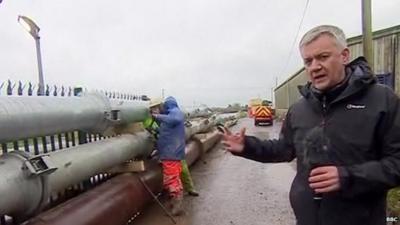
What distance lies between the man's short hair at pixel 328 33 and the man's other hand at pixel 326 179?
0.72 m

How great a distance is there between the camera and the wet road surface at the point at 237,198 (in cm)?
657

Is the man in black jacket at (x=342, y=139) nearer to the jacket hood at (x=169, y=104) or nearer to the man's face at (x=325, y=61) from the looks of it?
the man's face at (x=325, y=61)

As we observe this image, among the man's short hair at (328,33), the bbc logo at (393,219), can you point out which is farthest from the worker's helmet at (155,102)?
the man's short hair at (328,33)

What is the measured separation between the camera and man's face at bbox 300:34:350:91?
2.41 metres

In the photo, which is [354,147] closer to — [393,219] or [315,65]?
[315,65]

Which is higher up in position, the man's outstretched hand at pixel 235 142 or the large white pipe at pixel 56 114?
the large white pipe at pixel 56 114

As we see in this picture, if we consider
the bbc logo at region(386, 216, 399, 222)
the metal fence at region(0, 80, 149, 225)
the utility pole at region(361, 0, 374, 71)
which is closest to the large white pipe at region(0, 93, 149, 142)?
the metal fence at region(0, 80, 149, 225)

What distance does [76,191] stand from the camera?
560cm

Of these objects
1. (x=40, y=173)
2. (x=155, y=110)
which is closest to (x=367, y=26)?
(x=155, y=110)

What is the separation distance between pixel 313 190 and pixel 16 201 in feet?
6.91

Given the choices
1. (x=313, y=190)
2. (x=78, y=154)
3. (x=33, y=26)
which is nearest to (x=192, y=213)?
(x=78, y=154)

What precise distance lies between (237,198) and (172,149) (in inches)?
73.7

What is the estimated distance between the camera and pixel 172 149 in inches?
274

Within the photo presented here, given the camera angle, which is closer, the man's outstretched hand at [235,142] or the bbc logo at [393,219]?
the man's outstretched hand at [235,142]
